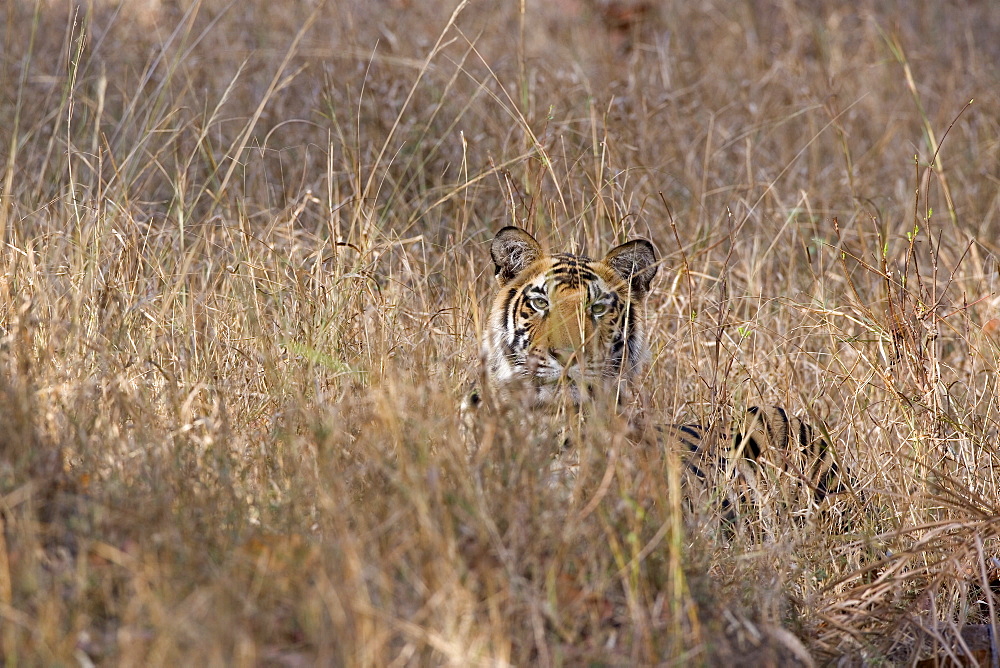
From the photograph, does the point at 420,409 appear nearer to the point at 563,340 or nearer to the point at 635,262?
the point at 563,340

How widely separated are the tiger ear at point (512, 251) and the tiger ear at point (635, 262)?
0.26m

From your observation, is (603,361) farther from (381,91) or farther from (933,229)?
(933,229)

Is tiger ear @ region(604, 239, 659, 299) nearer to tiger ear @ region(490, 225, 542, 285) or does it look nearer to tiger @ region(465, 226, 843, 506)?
tiger @ region(465, 226, 843, 506)

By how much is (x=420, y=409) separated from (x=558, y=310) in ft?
3.83

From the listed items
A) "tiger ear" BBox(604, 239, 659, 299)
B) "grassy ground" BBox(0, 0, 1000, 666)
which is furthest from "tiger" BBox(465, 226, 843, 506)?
"grassy ground" BBox(0, 0, 1000, 666)

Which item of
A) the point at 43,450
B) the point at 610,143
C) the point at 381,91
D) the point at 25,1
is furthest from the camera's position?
the point at 25,1

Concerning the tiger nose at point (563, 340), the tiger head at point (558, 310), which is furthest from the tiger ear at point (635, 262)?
the tiger nose at point (563, 340)

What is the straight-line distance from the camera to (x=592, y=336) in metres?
3.63

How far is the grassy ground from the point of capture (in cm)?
231

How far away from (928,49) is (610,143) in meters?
4.14

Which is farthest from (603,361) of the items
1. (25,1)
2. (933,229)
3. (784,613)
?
(25,1)

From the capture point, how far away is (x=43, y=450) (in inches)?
103

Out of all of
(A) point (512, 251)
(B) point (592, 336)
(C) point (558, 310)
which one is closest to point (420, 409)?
(B) point (592, 336)

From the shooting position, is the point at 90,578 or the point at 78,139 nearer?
the point at 90,578
